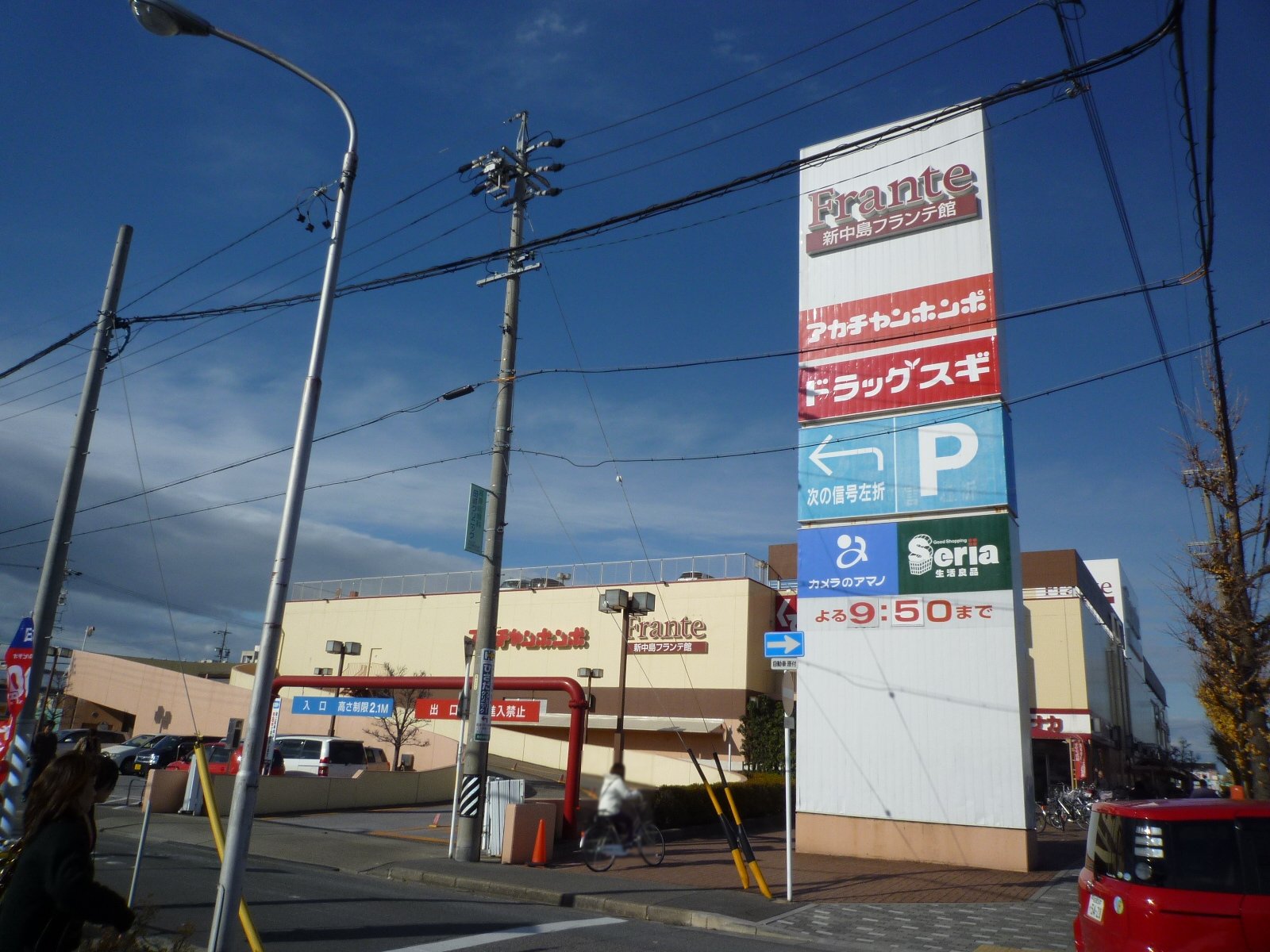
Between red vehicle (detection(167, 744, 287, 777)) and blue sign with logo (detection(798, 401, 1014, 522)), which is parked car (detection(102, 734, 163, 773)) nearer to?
red vehicle (detection(167, 744, 287, 777))

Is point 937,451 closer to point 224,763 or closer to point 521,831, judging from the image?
point 521,831

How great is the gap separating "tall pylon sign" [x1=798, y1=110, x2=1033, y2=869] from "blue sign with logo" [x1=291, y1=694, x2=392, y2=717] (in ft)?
29.0

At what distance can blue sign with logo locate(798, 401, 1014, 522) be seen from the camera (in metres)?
17.1

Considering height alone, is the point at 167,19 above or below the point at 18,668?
above

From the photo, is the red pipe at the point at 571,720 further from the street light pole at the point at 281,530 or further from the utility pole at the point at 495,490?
the street light pole at the point at 281,530

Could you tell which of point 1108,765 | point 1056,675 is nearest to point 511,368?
point 1056,675

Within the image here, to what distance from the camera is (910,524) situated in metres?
17.8

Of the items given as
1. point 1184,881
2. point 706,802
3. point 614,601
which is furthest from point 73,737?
point 1184,881

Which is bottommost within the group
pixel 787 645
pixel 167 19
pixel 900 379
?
pixel 787 645

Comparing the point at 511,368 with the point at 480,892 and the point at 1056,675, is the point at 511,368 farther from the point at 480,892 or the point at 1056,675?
the point at 1056,675

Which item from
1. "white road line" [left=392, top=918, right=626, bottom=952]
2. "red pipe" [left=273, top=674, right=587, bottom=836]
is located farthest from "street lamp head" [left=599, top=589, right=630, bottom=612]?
"white road line" [left=392, top=918, right=626, bottom=952]

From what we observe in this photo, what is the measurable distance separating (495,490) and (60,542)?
263 inches

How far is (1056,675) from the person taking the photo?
3809 centimetres

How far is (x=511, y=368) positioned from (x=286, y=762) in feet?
52.6
